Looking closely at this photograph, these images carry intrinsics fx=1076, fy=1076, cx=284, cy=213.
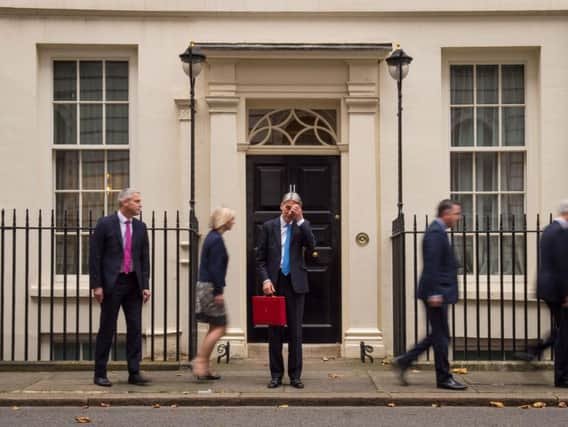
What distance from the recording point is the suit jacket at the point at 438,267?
9.98 meters

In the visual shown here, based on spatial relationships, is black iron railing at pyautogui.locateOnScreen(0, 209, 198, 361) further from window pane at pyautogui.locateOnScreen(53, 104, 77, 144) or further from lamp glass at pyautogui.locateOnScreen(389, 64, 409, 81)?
lamp glass at pyautogui.locateOnScreen(389, 64, 409, 81)

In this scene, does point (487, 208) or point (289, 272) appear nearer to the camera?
point (289, 272)

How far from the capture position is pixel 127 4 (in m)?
13.0

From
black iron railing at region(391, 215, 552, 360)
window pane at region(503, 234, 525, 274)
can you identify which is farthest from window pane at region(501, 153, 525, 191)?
window pane at region(503, 234, 525, 274)

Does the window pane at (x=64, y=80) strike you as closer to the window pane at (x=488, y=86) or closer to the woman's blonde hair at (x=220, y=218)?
the woman's blonde hair at (x=220, y=218)

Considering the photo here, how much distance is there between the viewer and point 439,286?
1000 cm

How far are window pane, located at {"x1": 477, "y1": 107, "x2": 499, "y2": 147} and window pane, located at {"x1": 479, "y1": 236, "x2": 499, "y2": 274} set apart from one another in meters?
1.19

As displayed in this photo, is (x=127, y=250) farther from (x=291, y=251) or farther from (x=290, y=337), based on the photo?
(x=290, y=337)

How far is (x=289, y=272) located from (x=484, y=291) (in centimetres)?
344

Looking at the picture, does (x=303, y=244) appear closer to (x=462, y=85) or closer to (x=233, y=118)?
(x=233, y=118)

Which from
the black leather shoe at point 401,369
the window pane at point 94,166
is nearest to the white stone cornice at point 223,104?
the window pane at point 94,166

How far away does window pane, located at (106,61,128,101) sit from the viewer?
43.7 feet

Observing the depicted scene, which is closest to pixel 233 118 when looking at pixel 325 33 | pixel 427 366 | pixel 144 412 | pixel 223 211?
pixel 325 33


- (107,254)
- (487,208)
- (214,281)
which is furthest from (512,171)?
(107,254)
